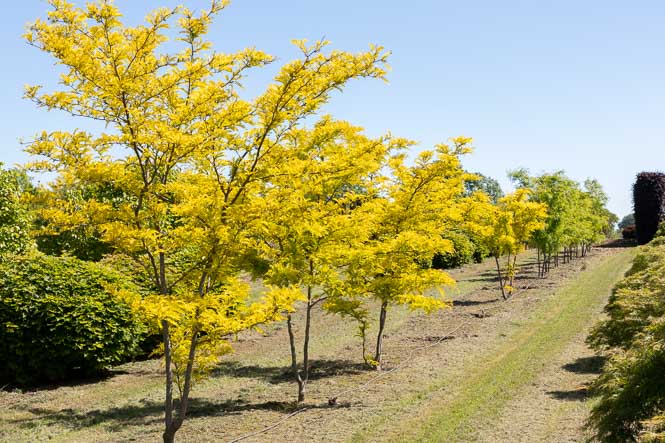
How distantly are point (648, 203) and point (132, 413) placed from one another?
5204 cm

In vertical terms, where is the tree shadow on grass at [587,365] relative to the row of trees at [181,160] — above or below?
below

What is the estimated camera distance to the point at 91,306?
12508 mm

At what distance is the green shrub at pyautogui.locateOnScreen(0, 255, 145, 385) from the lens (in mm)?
12070

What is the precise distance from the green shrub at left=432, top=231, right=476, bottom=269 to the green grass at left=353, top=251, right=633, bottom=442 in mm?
10363

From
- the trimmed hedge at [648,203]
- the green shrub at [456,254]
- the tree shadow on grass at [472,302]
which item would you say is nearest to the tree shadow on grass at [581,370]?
the tree shadow on grass at [472,302]

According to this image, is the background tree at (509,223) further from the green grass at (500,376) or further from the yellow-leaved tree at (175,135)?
the yellow-leaved tree at (175,135)

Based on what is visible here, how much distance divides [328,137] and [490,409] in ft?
17.8

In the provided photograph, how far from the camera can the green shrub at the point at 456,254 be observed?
111 feet

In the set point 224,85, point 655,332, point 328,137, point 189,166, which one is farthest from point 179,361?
point 655,332

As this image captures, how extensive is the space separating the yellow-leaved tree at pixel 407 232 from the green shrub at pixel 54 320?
4.96 meters

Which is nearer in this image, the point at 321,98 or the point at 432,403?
the point at 321,98

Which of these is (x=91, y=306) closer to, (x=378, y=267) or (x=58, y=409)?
(x=58, y=409)

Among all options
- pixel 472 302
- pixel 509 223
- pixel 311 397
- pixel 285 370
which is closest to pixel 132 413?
pixel 311 397

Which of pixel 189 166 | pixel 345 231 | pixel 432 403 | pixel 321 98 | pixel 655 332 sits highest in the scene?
pixel 321 98
